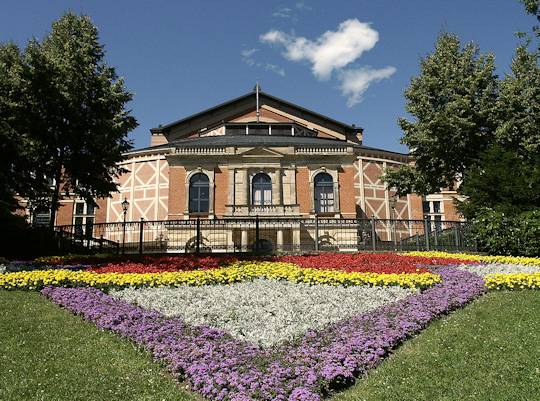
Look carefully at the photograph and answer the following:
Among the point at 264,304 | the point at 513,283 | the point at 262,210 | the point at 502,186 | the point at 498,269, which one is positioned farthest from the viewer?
the point at 262,210

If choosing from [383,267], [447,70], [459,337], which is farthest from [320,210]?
[459,337]

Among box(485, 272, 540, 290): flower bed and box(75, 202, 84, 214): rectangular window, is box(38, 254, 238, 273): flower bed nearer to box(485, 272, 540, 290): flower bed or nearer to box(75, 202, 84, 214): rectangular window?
box(485, 272, 540, 290): flower bed

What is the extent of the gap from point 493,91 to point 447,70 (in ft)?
9.51

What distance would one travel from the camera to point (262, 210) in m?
30.7

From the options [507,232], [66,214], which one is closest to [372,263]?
[507,232]

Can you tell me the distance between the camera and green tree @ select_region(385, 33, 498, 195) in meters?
25.0

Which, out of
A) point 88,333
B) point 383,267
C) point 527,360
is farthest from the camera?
point 383,267

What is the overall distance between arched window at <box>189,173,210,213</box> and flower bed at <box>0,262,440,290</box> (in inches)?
841

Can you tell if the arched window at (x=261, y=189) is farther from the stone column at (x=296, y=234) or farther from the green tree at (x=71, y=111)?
the green tree at (x=71, y=111)

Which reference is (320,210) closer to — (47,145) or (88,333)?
(47,145)

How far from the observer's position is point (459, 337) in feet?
20.1

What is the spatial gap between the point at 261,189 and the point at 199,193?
15.2 ft

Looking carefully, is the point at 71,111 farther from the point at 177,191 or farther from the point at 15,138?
the point at 177,191

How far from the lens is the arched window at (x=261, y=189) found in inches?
1283
